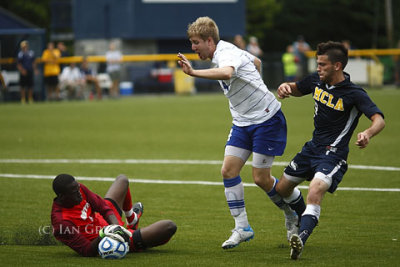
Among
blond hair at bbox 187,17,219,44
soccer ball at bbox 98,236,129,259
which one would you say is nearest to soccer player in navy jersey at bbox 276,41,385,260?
blond hair at bbox 187,17,219,44

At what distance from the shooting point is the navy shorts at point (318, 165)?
301 inches

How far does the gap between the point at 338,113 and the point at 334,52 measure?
622 millimetres

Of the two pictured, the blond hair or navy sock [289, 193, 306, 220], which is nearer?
the blond hair

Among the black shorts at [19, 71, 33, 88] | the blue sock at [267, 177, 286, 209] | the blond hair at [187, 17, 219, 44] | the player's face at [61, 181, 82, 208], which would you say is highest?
the blond hair at [187, 17, 219, 44]

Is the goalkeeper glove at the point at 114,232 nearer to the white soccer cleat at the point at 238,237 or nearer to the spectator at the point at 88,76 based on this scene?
the white soccer cleat at the point at 238,237

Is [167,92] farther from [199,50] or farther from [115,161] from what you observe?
[199,50]

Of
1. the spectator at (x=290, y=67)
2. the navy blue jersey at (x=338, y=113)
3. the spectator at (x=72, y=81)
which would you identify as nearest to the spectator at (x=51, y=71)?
the spectator at (x=72, y=81)

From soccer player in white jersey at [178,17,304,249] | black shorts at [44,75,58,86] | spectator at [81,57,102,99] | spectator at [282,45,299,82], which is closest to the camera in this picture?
soccer player in white jersey at [178,17,304,249]

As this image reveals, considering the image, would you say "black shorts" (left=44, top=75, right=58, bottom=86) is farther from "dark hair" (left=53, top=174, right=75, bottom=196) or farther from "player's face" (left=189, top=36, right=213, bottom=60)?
"dark hair" (left=53, top=174, right=75, bottom=196)

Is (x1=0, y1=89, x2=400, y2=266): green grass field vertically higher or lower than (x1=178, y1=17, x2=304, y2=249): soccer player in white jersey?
lower

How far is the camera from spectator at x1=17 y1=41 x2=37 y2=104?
106 ft

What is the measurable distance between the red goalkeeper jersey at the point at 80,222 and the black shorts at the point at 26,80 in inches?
1001

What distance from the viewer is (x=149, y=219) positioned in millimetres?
9812

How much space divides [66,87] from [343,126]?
1155 inches
